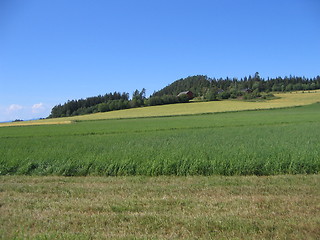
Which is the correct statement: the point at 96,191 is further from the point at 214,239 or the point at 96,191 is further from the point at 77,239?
the point at 214,239

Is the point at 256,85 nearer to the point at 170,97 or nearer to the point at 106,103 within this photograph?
the point at 170,97

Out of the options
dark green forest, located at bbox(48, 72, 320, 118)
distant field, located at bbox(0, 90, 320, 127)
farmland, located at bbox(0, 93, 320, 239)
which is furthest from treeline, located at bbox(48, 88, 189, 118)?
farmland, located at bbox(0, 93, 320, 239)

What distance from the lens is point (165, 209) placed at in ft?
19.6

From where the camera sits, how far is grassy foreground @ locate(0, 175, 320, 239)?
4773 mm

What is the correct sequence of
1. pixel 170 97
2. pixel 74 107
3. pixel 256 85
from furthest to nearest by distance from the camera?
pixel 256 85 < pixel 74 107 < pixel 170 97

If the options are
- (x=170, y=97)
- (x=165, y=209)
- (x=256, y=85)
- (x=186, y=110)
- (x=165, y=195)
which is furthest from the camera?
(x=256, y=85)

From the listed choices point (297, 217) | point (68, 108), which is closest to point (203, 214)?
point (297, 217)

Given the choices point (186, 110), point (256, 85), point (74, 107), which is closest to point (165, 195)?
point (186, 110)

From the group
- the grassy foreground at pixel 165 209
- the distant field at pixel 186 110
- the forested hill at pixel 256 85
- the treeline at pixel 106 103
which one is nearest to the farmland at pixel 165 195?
the grassy foreground at pixel 165 209

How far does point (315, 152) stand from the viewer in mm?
10977

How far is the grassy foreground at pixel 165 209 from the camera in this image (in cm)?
477

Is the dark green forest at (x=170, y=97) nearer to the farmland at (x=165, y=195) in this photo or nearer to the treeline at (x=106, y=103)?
the treeline at (x=106, y=103)

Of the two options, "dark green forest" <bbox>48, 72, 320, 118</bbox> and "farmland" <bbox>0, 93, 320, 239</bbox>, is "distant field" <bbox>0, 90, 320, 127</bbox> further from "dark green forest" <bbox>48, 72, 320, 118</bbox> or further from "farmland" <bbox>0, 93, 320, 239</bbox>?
"farmland" <bbox>0, 93, 320, 239</bbox>

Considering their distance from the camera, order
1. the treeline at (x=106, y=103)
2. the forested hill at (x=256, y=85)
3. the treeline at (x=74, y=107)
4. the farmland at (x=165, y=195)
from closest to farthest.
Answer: the farmland at (x=165, y=195), the treeline at (x=106, y=103), the treeline at (x=74, y=107), the forested hill at (x=256, y=85)
